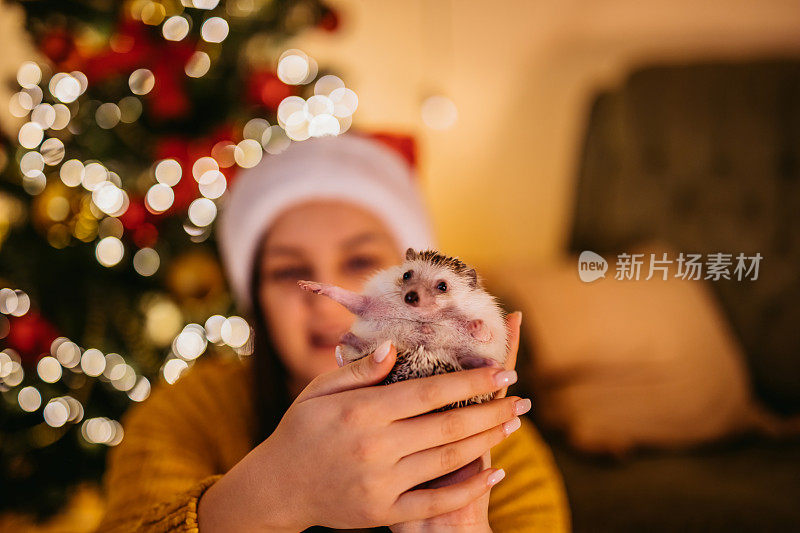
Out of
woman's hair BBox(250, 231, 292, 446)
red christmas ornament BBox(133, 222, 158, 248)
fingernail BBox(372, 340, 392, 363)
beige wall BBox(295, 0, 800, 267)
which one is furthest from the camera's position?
beige wall BBox(295, 0, 800, 267)

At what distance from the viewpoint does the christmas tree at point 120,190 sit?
1211 millimetres

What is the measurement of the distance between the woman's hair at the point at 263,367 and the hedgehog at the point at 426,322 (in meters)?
0.35

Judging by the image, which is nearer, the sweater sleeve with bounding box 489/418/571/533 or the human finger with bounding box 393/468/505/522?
the human finger with bounding box 393/468/505/522

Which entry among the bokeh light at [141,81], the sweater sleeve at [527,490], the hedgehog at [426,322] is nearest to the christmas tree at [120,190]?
the bokeh light at [141,81]

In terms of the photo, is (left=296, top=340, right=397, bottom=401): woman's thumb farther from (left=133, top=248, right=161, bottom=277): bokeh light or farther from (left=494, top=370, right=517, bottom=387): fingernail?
(left=133, top=248, right=161, bottom=277): bokeh light

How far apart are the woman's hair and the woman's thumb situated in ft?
0.91

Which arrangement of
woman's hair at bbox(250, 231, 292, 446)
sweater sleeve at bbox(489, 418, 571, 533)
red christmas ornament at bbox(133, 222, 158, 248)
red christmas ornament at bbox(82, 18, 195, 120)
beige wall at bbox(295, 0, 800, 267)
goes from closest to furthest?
sweater sleeve at bbox(489, 418, 571, 533)
woman's hair at bbox(250, 231, 292, 446)
red christmas ornament at bbox(82, 18, 195, 120)
red christmas ornament at bbox(133, 222, 158, 248)
beige wall at bbox(295, 0, 800, 267)

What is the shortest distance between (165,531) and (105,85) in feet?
3.45

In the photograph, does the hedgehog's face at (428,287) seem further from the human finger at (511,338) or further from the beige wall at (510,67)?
the beige wall at (510,67)

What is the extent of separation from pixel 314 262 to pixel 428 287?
323mm

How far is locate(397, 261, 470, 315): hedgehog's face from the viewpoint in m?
0.44

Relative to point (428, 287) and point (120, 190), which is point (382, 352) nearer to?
point (428, 287)

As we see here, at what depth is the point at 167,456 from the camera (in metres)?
0.82

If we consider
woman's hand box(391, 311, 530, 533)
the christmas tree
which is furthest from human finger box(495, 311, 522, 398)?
the christmas tree
